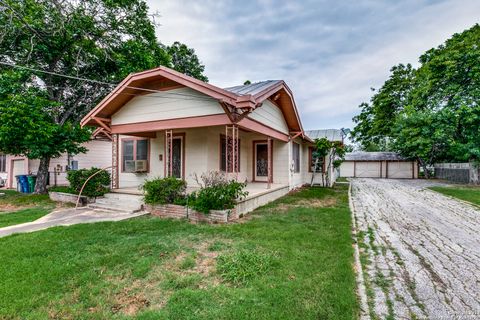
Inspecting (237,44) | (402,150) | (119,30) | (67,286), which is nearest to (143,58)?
(119,30)

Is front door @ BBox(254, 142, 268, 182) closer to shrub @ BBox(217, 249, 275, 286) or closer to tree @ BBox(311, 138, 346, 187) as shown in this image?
tree @ BBox(311, 138, 346, 187)

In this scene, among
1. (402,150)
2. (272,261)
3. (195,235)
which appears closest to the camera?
(272,261)

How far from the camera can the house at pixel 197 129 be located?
6.72 metres

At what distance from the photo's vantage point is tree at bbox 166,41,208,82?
59.4 feet

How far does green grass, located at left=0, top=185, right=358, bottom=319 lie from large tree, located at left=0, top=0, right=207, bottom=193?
19.5 feet

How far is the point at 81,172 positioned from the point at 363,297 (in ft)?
30.2

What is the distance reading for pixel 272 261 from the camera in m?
3.52

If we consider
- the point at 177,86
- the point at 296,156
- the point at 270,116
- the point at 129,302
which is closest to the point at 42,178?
the point at 177,86

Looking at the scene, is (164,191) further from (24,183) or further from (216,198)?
(24,183)

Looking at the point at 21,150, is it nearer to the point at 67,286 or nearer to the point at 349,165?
the point at 67,286

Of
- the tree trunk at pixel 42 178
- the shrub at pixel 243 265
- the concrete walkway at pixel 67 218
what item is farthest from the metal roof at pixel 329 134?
the tree trunk at pixel 42 178

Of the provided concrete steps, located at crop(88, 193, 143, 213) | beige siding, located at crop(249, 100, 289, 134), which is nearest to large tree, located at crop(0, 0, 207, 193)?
concrete steps, located at crop(88, 193, 143, 213)

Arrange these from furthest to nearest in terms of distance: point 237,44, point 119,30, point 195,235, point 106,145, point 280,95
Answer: point 106,145 < point 237,44 < point 119,30 < point 280,95 < point 195,235

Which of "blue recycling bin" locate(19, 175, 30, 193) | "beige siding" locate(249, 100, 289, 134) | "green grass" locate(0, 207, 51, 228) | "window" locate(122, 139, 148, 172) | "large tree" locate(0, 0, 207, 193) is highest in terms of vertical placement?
"large tree" locate(0, 0, 207, 193)
